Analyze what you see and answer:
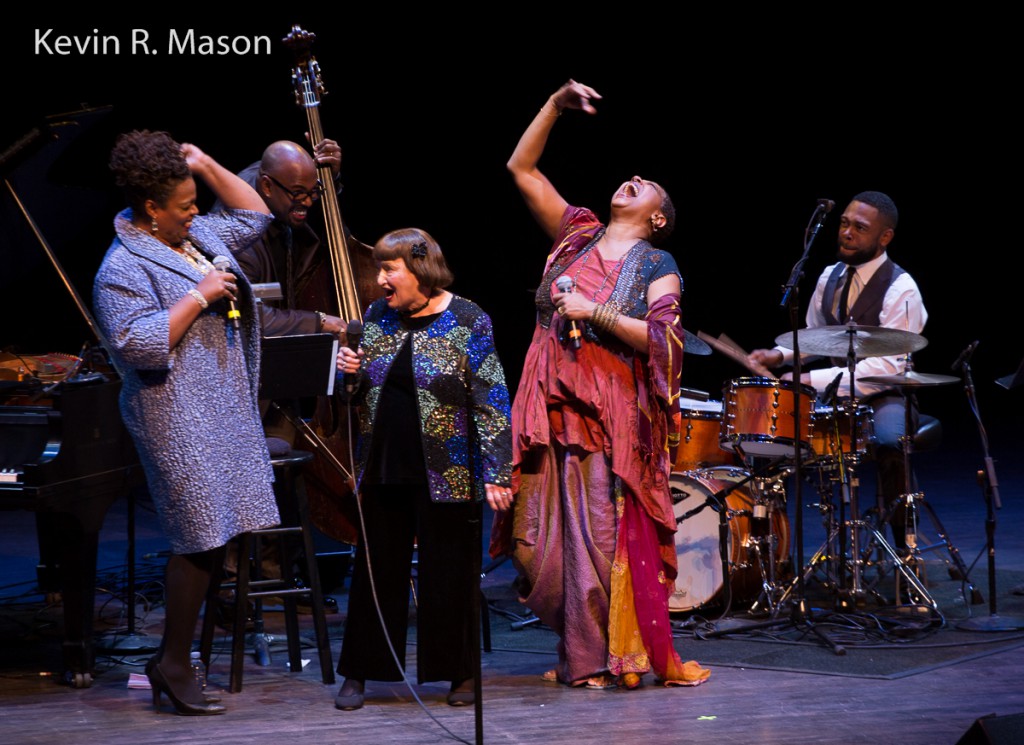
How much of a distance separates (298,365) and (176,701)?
1.16 metres

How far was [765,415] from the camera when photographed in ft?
17.4

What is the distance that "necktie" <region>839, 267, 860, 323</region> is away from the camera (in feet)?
20.3

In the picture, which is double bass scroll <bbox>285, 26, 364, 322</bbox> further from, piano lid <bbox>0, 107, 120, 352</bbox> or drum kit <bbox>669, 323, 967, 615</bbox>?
drum kit <bbox>669, 323, 967, 615</bbox>

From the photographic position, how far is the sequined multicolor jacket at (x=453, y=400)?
396cm

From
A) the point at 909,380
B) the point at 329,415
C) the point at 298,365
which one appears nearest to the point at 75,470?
the point at 298,365

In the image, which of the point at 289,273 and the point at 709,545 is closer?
the point at 289,273

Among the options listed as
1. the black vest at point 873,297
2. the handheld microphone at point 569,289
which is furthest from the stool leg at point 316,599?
the black vest at point 873,297

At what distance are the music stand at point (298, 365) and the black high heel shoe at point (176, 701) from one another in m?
0.99

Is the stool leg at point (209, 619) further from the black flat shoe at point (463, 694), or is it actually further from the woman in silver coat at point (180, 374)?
the black flat shoe at point (463, 694)

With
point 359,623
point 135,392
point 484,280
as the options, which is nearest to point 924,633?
point 359,623

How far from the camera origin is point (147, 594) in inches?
234

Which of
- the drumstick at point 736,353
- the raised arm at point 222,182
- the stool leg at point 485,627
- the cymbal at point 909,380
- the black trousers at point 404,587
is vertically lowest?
the stool leg at point 485,627

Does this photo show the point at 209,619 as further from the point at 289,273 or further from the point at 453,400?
the point at 289,273

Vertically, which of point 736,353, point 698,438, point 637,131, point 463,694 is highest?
point 637,131
